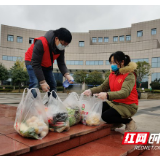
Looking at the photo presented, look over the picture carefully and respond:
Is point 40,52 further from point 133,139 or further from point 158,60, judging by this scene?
point 158,60

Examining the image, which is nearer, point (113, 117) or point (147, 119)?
point (113, 117)

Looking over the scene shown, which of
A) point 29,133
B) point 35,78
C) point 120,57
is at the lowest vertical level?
point 29,133

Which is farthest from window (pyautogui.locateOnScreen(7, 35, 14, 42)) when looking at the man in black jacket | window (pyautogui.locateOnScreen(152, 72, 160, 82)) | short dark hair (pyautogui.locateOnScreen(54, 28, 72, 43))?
short dark hair (pyautogui.locateOnScreen(54, 28, 72, 43))

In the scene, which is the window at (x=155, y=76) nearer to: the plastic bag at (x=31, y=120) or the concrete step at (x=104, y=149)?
the concrete step at (x=104, y=149)

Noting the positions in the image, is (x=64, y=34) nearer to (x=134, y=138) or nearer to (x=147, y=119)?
(x=134, y=138)

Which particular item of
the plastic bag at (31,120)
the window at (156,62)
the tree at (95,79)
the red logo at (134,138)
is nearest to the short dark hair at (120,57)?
the red logo at (134,138)

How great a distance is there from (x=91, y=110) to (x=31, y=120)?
0.99 meters

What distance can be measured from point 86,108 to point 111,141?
59cm

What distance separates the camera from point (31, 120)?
1.78m

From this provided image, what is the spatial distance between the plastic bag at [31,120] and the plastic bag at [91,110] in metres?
0.71

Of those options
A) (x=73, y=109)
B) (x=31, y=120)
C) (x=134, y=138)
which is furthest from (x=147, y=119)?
(x=31, y=120)

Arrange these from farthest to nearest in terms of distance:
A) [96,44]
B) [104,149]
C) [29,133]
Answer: [96,44]
[104,149]
[29,133]

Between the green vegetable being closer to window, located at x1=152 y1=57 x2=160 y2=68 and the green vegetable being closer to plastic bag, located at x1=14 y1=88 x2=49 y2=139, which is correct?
plastic bag, located at x1=14 y1=88 x2=49 y2=139

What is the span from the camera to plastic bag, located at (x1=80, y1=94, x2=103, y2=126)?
7.77 ft
